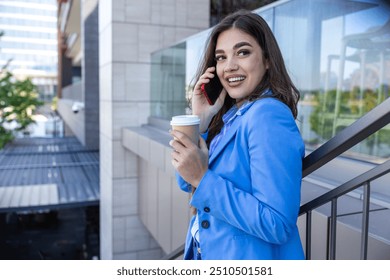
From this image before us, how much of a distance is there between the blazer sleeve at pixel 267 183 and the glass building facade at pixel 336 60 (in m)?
2.72

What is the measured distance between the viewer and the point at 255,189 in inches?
51.1

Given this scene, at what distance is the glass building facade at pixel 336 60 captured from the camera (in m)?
4.04

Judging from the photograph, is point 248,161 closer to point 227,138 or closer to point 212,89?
point 227,138

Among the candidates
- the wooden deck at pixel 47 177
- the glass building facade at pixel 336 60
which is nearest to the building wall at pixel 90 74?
the wooden deck at pixel 47 177

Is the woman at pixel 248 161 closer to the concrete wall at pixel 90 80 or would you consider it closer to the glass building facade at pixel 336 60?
the glass building facade at pixel 336 60

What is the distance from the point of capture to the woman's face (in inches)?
61.6

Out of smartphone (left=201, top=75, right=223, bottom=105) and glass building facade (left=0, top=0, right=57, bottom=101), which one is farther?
glass building facade (left=0, top=0, right=57, bottom=101)

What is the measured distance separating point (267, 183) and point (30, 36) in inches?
2647

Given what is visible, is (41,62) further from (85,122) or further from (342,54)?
(342,54)

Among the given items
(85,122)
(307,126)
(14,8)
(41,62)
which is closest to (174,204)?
(307,126)

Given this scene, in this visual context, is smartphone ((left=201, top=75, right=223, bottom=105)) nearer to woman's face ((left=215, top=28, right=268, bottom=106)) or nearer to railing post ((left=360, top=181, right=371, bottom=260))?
woman's face ((left=215, top=28, right=268, bottom=106))

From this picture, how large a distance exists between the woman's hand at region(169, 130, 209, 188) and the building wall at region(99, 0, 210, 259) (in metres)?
7.74

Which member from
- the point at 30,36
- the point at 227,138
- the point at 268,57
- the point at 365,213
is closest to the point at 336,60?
the point at 268,57

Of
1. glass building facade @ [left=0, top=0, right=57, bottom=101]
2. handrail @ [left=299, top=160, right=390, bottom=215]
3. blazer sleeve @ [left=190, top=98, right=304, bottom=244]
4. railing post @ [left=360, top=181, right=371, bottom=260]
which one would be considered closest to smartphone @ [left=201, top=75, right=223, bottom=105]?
blazer sleeve @ [left=190, top=98, right=304, bottom=244]
